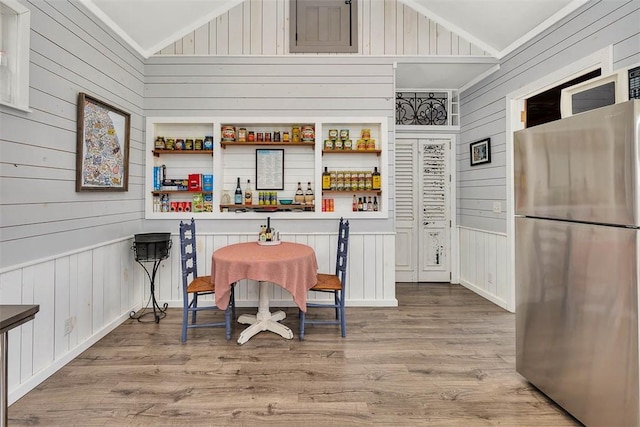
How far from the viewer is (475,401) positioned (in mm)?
2174

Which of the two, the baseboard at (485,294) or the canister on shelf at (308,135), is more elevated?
the canister on shelf at (308,135)

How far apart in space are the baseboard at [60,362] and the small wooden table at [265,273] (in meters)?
1.17

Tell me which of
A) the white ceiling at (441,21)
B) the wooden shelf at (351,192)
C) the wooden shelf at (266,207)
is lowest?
the wooden shelf at (266,207)

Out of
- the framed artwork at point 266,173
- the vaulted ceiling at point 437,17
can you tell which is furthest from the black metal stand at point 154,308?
the vaulted ceiling at point 437,17

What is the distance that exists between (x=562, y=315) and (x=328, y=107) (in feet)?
10.0

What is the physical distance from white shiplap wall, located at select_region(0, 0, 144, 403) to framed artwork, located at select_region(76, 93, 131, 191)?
70mm

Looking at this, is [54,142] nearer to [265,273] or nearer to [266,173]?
[265,273]

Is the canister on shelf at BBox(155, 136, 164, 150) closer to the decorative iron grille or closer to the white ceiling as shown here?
the white ceiling

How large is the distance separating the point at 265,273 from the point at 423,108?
3676 mm

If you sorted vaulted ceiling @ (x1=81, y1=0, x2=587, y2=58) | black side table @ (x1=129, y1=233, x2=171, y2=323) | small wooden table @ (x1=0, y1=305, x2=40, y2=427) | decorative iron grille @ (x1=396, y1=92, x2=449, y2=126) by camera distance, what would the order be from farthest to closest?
decorative iron grille @ (x1=396, y1=92, x2=449, y2=126)
black side table @ (x1=129, y1=233, x2=171, y2=323)
vaulted ceiling @ (x1=81, y1=0, x2=587, y2=58)
small wooden table @ (x1=0, y1=305, x2=40, y2=427)

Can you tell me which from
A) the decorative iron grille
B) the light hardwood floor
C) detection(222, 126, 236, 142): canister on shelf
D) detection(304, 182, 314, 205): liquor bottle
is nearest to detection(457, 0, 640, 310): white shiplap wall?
the decorative iron grille

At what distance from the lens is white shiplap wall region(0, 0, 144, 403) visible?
221cm

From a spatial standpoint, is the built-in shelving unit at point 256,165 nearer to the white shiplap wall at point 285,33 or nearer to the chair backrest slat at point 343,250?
the chair backrest slat at point 343,250

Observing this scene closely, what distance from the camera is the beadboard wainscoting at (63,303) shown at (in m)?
2.21
